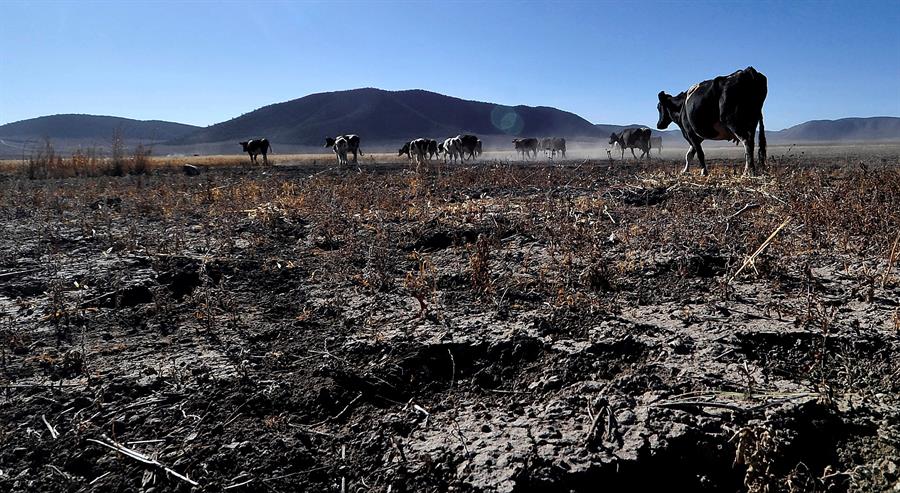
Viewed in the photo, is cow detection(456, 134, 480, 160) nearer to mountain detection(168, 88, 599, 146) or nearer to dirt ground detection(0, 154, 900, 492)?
dirt ground detection(0, 154, 900, 492)

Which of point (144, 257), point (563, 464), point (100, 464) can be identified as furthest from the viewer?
point (144, 257)

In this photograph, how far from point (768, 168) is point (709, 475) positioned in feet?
22.9

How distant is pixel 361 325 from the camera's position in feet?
10.8

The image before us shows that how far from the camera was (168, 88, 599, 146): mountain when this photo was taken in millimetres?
126000

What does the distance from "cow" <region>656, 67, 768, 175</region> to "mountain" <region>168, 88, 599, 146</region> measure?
113 meters

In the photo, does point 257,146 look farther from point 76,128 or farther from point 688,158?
point 76,128

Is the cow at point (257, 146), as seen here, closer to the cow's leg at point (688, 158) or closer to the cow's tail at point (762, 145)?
the cow's leg at point (688, 158)

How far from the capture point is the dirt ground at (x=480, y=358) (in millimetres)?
1998

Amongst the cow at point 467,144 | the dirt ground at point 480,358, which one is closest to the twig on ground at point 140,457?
the dirt ground at point 480,358

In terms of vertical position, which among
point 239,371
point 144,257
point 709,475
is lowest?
point 709,475

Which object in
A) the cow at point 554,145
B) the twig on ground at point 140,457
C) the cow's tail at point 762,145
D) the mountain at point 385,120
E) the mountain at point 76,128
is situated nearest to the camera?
the twig on ground at point 140,457

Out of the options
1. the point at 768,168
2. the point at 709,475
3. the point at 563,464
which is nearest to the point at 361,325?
the point at 563,464

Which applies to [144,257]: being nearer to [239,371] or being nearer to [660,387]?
[239,371]

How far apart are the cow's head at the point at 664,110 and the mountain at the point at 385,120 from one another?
111 m
